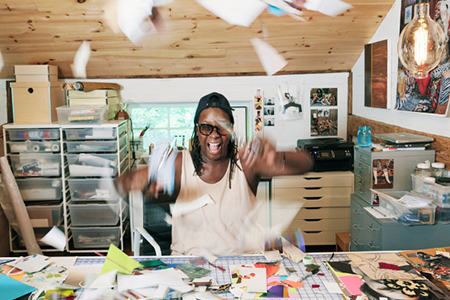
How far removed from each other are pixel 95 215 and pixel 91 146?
0.58 meters

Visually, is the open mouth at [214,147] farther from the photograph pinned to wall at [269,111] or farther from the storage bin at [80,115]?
the photograph pinned to wall at [269,111]

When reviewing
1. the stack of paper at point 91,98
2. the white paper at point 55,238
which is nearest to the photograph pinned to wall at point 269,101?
the stack of paper at point 91,98

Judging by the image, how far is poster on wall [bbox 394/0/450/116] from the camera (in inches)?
77.2

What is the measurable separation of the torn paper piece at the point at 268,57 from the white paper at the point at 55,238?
2.24 metres

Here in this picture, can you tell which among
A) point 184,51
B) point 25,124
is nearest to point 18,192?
point 25,124

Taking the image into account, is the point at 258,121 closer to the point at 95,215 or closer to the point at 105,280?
the point at 95,215

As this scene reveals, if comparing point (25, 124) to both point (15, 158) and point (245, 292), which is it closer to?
point (15, 158)

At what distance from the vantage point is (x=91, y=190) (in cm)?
306

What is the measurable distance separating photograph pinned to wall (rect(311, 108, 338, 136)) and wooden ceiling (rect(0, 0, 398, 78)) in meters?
0.39

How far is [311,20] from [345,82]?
2.96ft

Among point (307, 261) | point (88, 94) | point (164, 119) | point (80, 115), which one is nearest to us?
point (307, 261)

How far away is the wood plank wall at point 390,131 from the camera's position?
6.77 ft

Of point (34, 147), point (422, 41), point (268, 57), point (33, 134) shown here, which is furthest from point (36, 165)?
point (422, 41)

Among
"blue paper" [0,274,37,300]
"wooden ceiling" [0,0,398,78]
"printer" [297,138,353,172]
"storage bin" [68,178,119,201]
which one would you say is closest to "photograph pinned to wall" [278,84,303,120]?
"wooden ceiling" [0,0,398,78]
